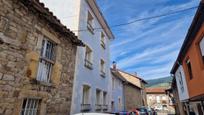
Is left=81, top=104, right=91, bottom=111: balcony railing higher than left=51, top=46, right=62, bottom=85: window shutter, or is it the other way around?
left=51, top=46, right=62, bottom=85: window shutter

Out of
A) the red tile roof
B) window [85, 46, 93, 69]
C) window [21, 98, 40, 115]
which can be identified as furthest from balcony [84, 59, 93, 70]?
window [21, 98, 40, 115]

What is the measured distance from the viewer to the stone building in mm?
4227

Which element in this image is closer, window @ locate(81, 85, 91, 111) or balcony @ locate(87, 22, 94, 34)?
window @ locate(81, 85, 91, 111)

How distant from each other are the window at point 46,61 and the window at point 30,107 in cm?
78

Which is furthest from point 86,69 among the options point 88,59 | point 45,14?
point 45,14

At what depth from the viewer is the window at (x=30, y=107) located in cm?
483

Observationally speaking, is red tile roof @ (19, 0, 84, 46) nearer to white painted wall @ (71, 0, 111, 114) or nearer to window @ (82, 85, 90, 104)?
white painted wall @ (71, 0, 111, 114)

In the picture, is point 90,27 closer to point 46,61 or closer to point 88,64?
point 88,64

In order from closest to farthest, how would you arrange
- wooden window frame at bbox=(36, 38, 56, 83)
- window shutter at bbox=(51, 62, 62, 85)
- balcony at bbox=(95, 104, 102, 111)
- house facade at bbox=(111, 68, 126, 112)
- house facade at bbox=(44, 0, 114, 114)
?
wooden window frame at bbox=(36, 38, 56, 83) < window shutter at bbox=(51, 62, 62, 85) < house facade at bbox=(44, 0, 114, 114) < balcony at bbox=(95, 104, 102, 111) < house facade at bbox=(111, 68, 126, 112)

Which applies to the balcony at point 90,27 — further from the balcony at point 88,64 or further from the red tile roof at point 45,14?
the red tile roof at point 45,14

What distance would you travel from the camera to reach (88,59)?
10.1m

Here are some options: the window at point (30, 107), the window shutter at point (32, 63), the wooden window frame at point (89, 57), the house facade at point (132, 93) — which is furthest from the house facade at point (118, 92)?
the window shutter at point (32, 63)

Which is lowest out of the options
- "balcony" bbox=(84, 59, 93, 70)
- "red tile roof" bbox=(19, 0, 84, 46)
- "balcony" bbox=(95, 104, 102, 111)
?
"balcony" bbox=(95, 104, 102, 111)

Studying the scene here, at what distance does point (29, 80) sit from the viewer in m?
4.92
